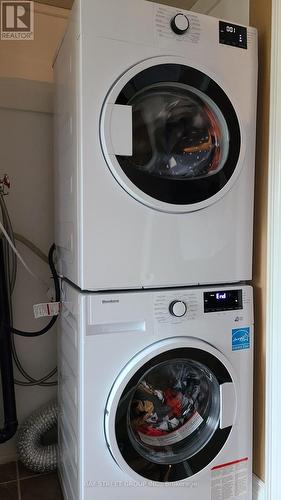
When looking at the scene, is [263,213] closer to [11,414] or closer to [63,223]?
[63,223]

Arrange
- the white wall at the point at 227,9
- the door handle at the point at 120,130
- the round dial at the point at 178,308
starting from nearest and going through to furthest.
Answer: the door handle at the point at 120,130 < the round dial at the point at 178,308 < the white wall at the point at 227,9

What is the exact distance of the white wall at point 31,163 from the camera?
1666 millimetres

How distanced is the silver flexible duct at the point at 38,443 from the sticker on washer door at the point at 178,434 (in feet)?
2.06

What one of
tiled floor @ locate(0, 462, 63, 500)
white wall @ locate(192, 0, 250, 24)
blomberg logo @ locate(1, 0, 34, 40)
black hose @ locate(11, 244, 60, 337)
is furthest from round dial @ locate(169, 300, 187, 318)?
blomberg logo @ locate(1, 0, 34, 40)

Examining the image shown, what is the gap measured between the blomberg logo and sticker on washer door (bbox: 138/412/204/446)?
5.80ft

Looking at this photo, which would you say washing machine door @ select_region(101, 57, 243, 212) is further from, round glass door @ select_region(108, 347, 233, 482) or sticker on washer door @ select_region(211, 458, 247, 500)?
sticker on washer door @ select_region(211, 458, 247, 500)

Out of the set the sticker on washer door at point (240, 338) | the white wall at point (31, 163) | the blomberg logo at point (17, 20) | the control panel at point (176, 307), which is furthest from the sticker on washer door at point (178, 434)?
the blomberg logo at point (17, 20)

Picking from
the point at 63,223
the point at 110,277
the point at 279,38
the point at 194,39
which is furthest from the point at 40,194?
the point at 279,38

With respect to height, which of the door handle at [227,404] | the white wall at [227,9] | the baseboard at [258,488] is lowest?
the baseboard at [258,488]

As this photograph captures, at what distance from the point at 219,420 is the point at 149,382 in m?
0.27

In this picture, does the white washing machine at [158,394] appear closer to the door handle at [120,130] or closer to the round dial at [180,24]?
the door handle at [120,130]

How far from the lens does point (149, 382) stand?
129 centimetres

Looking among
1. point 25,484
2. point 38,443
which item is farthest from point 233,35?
point 25,484

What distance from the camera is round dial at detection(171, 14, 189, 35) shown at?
1174mm
